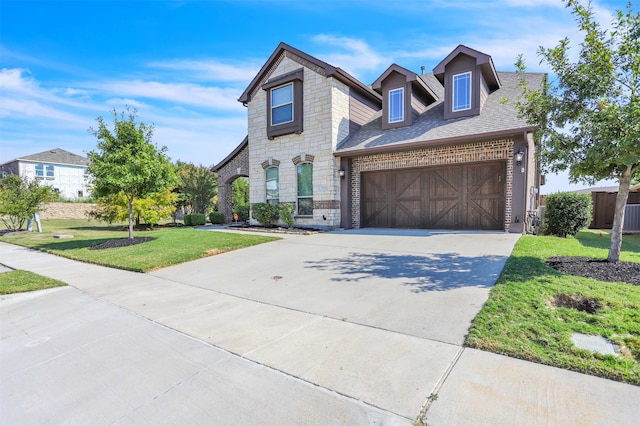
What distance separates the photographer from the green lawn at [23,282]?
579 centimetres

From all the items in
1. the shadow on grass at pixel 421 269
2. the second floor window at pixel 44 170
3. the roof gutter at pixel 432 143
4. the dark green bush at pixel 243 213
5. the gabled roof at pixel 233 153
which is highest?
the second floor window at pixel 44 170

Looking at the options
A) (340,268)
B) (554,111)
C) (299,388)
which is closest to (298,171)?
(340,268)

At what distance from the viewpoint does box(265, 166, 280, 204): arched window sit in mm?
14453

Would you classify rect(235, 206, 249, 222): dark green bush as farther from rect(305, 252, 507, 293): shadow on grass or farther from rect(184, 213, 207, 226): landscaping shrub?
rect(305, 252, 507, 293): shadow on grass

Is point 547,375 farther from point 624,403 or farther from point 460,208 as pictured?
point 460,208

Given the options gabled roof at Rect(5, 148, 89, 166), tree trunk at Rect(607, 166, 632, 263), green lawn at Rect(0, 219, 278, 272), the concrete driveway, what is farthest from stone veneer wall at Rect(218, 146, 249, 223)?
gabled roof at Rect(5, 148, 89, 166)

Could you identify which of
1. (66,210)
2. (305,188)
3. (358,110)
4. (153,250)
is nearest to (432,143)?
(358,110)

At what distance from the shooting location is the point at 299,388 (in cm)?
248

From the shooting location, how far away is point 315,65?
12.9 m

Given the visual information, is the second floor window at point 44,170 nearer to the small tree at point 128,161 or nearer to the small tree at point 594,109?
the small tree at point 128,161

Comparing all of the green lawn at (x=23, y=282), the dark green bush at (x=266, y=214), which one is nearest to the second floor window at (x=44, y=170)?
the dark green bush at (x=266, y=214)

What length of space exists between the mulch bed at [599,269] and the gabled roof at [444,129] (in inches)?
180

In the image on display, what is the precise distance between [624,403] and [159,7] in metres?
11.8

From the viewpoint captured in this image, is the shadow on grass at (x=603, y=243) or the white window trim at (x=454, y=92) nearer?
the shadow on grass at (x=603, y=243)
